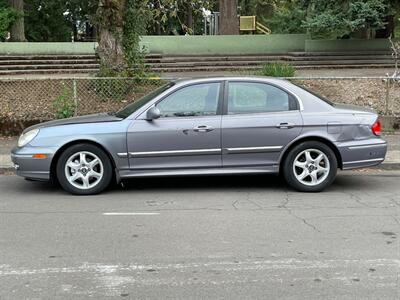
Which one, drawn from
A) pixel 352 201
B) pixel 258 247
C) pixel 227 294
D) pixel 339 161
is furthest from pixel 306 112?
pixel 227 294

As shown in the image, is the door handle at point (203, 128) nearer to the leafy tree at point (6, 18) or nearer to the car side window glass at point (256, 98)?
the car side window glass at point (256, 98)

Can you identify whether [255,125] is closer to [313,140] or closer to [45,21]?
[313,140]

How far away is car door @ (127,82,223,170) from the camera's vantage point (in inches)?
287

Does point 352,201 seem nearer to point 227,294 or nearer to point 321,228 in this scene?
point 321,228

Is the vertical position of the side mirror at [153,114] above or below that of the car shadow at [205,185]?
above

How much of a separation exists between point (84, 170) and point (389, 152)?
212 inches

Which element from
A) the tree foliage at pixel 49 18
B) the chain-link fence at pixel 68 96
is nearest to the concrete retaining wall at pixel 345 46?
the chain-link fence at pixel 68 96

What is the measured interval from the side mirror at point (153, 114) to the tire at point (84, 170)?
721 mm

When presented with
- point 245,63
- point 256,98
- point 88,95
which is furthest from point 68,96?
point 245,63

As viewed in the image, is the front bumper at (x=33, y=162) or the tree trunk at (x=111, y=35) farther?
the tree trunk at (x=111, y=35)

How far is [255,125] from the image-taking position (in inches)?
290

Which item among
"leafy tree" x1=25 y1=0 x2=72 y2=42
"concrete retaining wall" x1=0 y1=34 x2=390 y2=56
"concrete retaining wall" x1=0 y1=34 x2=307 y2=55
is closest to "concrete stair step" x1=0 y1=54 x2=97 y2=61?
"concrete retaining wall" x1=0 y1=34 x2=390 y2=56

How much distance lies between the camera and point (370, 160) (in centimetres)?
757

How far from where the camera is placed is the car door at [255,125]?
24.2ft
